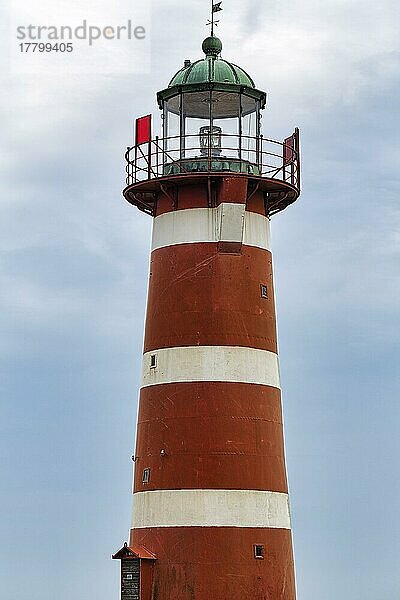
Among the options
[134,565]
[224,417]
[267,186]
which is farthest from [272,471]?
[267,186]

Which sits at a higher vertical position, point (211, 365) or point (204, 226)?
point (204, 226)

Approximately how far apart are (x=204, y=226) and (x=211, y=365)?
2.80 meters

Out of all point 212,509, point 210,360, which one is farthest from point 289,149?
point 212,509

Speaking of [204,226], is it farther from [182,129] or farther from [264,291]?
[182,129]

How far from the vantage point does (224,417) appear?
86.5ft

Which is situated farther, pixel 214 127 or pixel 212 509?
pixel 214 127

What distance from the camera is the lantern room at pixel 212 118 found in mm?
27156

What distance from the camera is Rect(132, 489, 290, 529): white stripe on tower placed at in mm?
25922

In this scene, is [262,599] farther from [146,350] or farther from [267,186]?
[267,186]

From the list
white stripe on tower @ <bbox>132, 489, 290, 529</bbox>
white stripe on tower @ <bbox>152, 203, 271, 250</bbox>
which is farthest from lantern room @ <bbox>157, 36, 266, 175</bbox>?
white stripe on tower @ <bbox>132, 489, 290, 529</bbox>

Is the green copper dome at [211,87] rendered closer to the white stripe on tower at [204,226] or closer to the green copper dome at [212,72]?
the green copper dome at [212,72]

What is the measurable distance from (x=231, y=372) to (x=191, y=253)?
2543 mm

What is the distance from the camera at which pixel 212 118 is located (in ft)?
90.3

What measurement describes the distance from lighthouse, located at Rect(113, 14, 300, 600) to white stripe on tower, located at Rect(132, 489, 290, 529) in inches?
1.0
